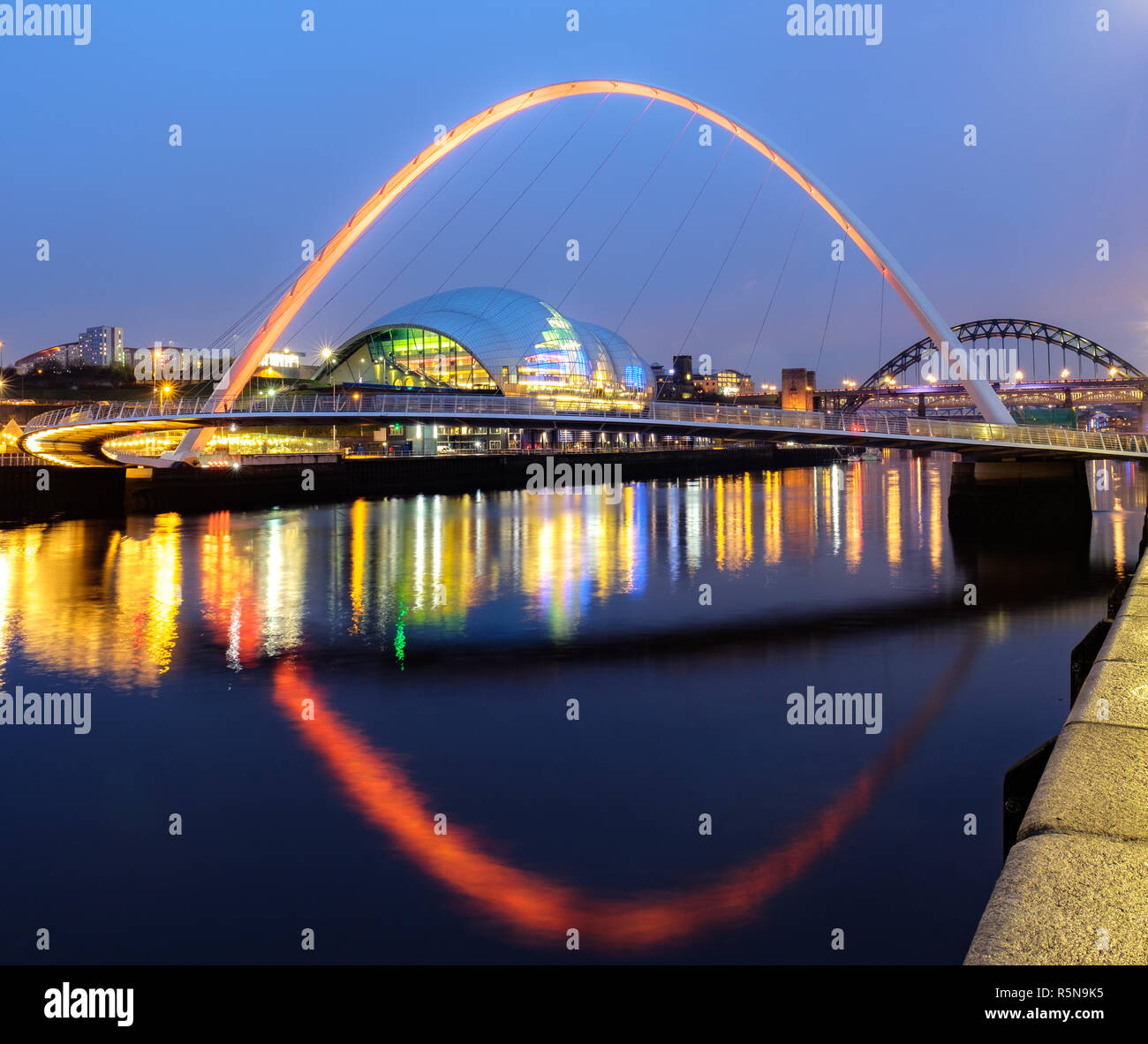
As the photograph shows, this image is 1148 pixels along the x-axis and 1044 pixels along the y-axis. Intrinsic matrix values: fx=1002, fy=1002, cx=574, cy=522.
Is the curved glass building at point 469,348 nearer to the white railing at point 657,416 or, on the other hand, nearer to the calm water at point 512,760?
the white railing at point 657,416

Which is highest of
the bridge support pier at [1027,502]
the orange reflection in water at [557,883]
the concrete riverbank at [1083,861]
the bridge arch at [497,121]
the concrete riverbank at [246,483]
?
the bridge arch at [497,121]

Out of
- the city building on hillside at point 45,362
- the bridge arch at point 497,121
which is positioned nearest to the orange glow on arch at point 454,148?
the bridge arch at point 497,121

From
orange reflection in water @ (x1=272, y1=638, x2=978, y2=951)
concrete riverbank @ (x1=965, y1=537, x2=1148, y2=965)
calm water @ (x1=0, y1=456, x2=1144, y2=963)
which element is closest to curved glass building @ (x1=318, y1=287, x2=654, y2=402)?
calm water @ (x1=0, y1=456, x2=1144, y2=963)

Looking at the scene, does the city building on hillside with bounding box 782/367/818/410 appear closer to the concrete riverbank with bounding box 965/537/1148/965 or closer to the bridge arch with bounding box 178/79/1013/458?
the bridge arch with bounding box 178/79/1013/458

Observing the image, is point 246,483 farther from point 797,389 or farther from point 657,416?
point 797,389

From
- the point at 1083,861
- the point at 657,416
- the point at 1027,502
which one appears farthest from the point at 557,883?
the point at 1027,502

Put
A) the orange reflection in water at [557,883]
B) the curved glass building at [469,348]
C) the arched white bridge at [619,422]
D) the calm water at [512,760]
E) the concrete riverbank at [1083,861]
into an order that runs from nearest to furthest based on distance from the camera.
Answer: the concrete riverbank at [1083,861] < the orange reflection in water at [557,883] < the calm water at [512,760] < the arched white bridge at [619,422] < the curved glass building at [469,348]
